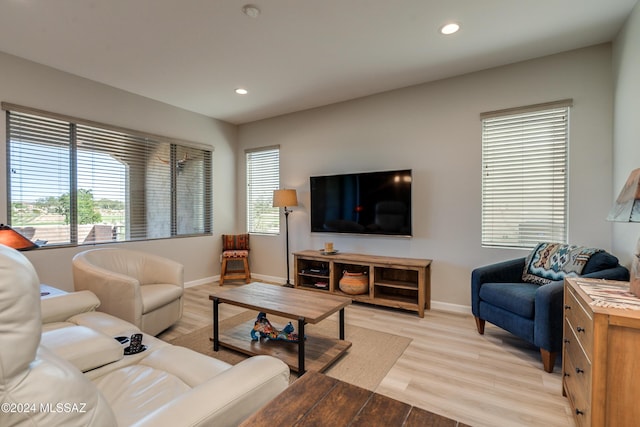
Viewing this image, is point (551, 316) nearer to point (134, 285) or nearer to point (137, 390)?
point (137, 390)

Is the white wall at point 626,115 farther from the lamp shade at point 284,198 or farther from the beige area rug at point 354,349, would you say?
the lamp shade at point 284,198

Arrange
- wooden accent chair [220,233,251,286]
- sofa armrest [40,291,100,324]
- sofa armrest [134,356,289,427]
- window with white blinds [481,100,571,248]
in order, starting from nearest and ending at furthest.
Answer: sofa armrest [134,356,289,427] < sofa armrest [40,291,100,324] < window with white blinds [481,100,571,248] < wooden accent chair [220,233,251,286]

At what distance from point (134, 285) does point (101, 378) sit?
1.13 m

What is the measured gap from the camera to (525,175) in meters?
3.07

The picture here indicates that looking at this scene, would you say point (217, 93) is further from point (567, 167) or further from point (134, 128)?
point (567, 167)

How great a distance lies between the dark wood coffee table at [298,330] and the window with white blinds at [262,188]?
229cm

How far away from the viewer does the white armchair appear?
2.38 metres

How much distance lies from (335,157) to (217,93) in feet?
5.66

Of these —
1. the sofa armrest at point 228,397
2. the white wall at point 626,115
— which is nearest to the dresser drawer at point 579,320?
the white wall at point 626,115

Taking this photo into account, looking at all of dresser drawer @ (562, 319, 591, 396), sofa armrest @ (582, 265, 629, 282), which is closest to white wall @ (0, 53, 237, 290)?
dresser drawer @ (562, 319, 591, 396)

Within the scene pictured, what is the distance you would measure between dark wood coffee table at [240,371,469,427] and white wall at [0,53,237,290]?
345 cm

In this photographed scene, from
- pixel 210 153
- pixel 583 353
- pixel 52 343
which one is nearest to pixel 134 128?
pixel 210 153

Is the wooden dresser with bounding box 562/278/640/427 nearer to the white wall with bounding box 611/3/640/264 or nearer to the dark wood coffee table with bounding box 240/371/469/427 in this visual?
the dark wood coffee table with bounding box 240/371/469/427

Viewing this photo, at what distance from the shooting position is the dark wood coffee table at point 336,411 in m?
0.86
